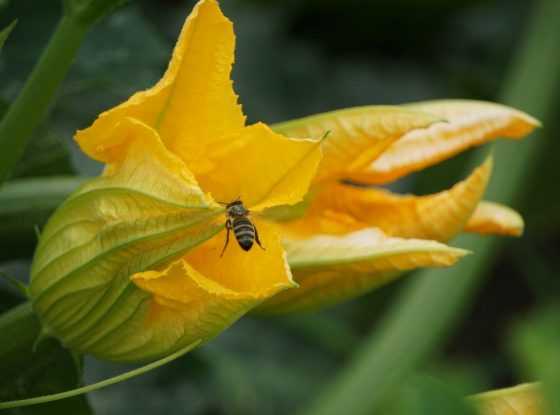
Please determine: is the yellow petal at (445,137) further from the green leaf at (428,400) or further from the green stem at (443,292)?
the green leaf at (428,400)

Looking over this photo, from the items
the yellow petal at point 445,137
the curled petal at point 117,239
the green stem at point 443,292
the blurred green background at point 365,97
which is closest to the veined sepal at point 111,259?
the curled petal at point 117,239

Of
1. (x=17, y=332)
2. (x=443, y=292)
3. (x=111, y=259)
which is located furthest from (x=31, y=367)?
(x=443, y=292)

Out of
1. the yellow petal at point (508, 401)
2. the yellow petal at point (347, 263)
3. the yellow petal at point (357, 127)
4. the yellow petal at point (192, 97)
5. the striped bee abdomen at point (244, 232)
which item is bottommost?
the yellow petal at point (508, 401)

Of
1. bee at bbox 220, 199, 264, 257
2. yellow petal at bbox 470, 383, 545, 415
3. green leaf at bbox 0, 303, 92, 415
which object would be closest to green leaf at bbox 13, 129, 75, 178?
green leaf at bbox 0, 303, 92, 415

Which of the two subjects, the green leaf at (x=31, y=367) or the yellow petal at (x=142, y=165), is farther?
the green leaf at (x=31, y=367)

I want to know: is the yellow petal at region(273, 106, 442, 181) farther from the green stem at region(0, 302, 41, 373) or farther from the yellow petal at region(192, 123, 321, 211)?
the green stem at region(0, 302, 41, 373)

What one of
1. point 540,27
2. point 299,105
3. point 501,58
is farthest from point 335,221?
point 501,58

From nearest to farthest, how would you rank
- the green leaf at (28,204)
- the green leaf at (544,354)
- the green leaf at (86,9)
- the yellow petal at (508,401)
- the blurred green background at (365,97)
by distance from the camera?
the green leaf at (544,354) < the yellow petal at (508,401) < the green leaf at (86,9) < the green leaf at (28,204) < the blurred green background at (365,97)
